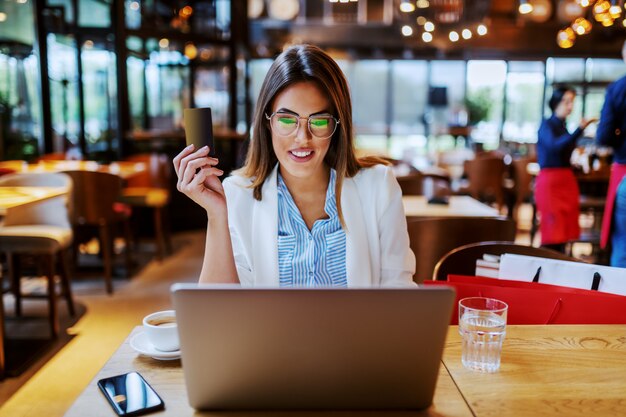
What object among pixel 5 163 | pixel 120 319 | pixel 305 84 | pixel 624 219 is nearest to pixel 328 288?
pixel 305 84

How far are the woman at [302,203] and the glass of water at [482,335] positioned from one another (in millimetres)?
340

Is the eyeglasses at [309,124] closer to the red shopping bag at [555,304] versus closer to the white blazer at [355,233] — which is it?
the white blazer at [355,233]

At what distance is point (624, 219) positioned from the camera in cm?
263

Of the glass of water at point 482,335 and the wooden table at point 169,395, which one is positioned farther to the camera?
the glass of water at point 482,335

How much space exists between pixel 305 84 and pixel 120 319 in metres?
2.79

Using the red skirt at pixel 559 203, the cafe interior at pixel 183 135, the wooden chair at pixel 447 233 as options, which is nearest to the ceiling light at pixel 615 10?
the cafe interior at pixel 183 135

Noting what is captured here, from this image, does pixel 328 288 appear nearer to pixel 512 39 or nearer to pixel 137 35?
pixel 137 35

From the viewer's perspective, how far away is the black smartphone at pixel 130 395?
35.5 inches

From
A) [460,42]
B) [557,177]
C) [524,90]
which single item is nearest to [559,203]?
[557,177]

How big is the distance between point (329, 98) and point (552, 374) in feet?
2.67

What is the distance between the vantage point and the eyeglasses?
4.66 ft

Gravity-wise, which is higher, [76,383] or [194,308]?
[194,308]

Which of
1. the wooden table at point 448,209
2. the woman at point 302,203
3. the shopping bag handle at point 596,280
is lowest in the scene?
the wooden table at point 448,209

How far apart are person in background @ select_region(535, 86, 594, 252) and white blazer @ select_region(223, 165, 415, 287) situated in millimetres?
2963
